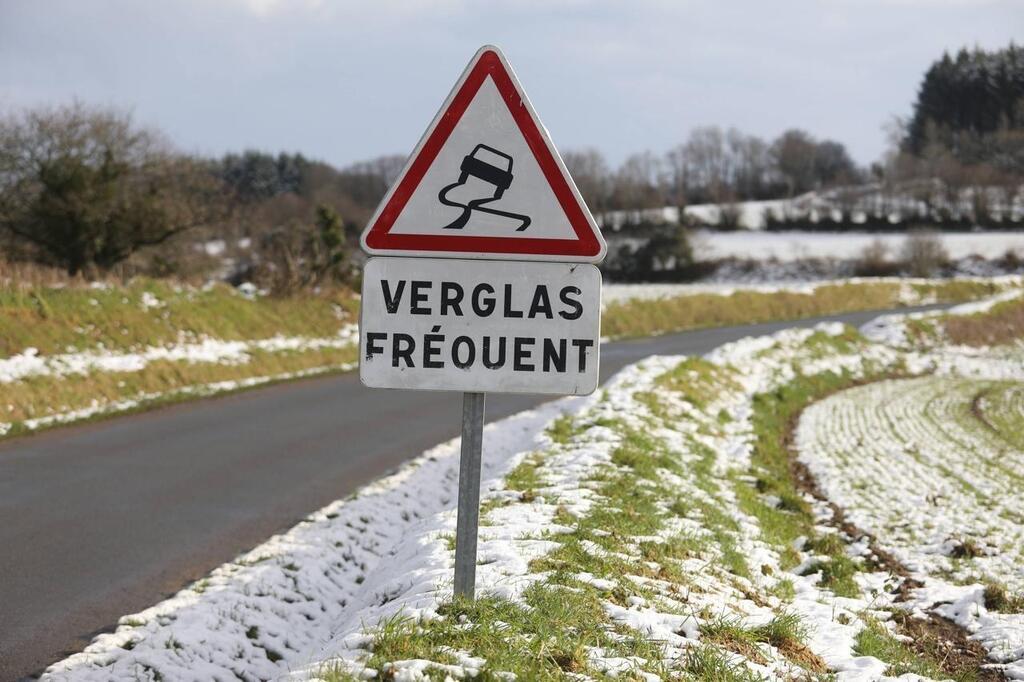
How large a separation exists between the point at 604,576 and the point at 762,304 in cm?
3698

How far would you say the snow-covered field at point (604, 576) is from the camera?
389 centimetres

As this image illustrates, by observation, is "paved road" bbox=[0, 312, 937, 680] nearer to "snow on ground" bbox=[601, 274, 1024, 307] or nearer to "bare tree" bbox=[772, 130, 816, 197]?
"snow on ground" bbox=[601, 274, 1024, 307]

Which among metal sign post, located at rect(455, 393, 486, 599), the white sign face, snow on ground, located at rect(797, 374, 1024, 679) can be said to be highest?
the white sign face

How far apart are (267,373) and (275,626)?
13.2m

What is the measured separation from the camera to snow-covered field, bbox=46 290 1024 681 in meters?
3.89

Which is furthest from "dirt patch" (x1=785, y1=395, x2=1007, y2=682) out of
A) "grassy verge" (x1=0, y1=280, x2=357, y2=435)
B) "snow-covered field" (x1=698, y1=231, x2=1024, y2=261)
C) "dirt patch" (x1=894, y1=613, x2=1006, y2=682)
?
"snow-covered field" (x1=698, y1=231, x2=1024, y2=261)

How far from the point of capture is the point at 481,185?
3.78 meters

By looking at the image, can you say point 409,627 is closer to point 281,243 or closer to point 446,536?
point 446,536

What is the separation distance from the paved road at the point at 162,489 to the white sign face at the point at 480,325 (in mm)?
2661

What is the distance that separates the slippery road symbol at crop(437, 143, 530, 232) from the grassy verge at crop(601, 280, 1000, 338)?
89.8ft

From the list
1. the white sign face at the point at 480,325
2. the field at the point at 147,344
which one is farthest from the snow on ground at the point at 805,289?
the white sign face at the point at 480,325

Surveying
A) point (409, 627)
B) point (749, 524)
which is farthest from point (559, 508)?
point (409, 627)

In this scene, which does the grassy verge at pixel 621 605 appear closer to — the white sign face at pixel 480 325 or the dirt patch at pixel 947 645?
the dirt patch at pixel 947 645

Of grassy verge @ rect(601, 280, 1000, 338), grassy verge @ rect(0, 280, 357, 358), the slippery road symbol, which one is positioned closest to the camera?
the slippery road symbol
